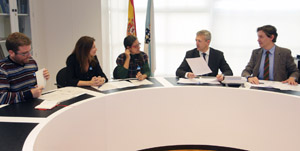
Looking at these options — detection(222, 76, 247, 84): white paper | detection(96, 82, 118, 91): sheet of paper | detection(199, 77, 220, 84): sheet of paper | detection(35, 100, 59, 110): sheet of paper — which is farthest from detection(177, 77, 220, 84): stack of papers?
detection(35, 100, 59, 110): sheet of paper

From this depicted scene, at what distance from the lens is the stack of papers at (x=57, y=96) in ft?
6.07

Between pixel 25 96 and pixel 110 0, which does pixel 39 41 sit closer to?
pixel 110 0

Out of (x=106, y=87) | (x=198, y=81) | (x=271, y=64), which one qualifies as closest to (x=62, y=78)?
(x=106, y=87)

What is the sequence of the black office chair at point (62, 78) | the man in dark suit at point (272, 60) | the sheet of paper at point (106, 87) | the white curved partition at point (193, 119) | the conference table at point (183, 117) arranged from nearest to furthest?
the conference table at point (183, 117) → the white curved partition at point (193, 119) → the sheet of paper at point (106, 87) → the black office chair at point (62, 78) → the man in dark suit at point (272, 60)

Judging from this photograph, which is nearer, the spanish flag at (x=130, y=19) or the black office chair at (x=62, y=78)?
the black office chair at (x=62, y=78)

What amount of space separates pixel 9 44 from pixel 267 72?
2.50m

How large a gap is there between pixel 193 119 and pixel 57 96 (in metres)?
A: 1.21

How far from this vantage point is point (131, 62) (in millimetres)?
3143

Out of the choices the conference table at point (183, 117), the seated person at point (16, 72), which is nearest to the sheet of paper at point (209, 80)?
the conference table at point (183, 117)

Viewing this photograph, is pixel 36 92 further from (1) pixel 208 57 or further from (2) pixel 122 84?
(1) pixel 208 57

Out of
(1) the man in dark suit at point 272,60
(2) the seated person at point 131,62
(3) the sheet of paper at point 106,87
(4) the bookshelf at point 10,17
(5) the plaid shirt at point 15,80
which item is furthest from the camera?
(4) the bookshelf at point 10,17

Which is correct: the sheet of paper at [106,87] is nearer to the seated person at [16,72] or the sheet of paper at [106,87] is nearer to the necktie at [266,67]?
the seated person at [16,72]

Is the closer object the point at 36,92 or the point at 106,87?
the point at 36,92

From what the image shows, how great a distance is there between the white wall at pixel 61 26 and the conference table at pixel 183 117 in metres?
2.17
